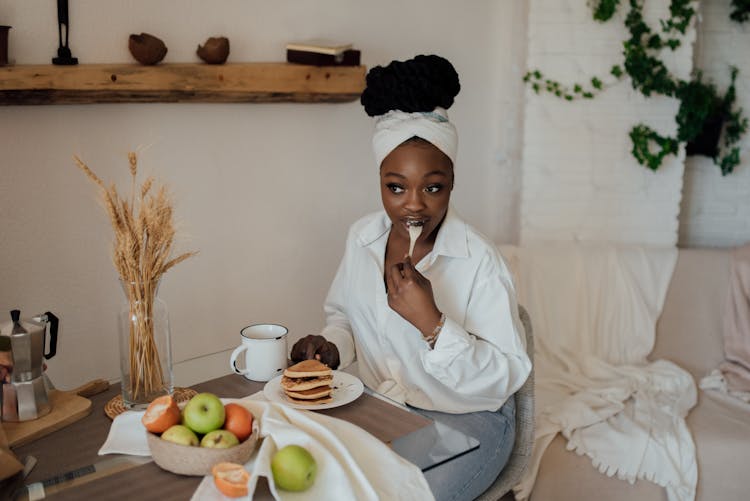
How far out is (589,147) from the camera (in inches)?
105

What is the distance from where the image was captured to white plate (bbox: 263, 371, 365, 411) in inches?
50.4

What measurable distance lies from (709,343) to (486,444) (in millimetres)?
1190

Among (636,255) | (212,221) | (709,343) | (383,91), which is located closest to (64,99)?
(212,221)

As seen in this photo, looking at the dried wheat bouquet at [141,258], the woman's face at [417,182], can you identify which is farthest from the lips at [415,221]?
the dried wheat bouquet at [141,258]

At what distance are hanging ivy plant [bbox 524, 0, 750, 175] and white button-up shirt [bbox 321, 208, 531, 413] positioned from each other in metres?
1.17

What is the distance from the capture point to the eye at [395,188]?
63.2 inches

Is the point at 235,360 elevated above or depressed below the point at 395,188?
below

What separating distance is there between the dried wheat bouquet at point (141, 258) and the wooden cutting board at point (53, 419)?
0.29 feet

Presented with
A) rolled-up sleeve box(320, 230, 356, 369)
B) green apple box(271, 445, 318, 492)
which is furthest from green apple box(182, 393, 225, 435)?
rolled-up sleeve box(320, 230, 356, 369)

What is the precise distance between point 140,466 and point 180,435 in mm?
97

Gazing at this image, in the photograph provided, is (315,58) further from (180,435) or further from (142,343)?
(180,435)

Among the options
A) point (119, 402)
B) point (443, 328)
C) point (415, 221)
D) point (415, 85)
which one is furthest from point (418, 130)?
point (119, 402)

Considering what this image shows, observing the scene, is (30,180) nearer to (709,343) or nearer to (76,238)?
(76,238)

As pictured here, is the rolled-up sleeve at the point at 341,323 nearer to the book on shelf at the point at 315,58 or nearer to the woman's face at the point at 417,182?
the woman's face at the point at 417,182
